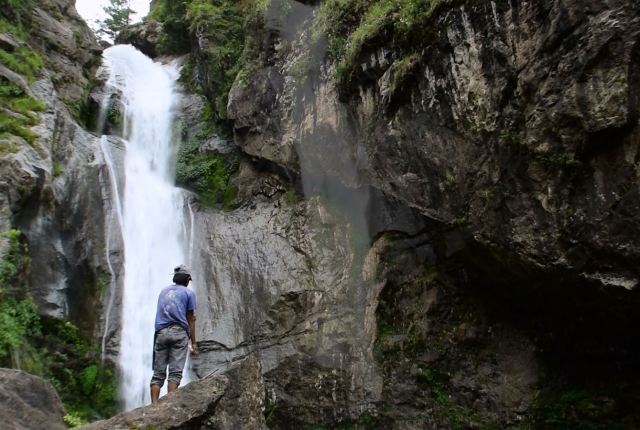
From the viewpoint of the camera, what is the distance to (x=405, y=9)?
891 centimetres

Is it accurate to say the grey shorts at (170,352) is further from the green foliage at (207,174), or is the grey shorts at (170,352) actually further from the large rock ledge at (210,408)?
the green foliage at (207,174)

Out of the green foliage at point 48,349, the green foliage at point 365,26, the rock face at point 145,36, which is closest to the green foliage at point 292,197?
the green foliage at point 365,26

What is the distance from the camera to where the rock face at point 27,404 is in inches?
175

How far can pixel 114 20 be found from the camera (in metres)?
31.2

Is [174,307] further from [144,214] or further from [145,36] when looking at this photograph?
[145,36]

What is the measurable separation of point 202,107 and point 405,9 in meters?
9.47

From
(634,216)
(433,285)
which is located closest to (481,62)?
(634,216)

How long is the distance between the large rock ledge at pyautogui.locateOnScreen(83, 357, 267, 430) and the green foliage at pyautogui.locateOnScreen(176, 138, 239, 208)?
28.7ft

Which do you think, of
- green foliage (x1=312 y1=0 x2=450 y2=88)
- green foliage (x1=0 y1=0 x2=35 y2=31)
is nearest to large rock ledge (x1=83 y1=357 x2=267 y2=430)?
green foliage (x1=312 y1=0 x2=450 y2=88)

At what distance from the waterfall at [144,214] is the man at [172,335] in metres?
4.85

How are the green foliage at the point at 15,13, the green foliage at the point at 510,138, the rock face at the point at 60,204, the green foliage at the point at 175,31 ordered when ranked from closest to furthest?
the green foliage at the point at 510,138 < the rock face at the point at 60,204 < the green foliage at the point at 15,13 < the green foliage at the point at 175,31

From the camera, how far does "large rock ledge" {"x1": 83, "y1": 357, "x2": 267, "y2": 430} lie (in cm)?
441

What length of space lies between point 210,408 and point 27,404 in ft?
5.88

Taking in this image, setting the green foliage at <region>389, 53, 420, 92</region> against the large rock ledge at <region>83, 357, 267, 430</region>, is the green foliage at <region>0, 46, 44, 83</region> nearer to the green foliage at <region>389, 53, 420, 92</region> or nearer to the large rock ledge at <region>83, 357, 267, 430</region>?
the green foliage at <region>389, 53, 420, 92</region>
